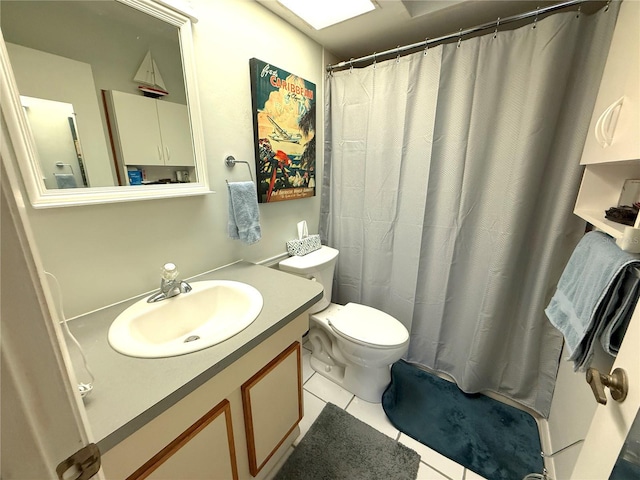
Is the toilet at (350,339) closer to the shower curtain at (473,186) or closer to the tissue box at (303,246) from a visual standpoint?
the tissue box at (303,246)

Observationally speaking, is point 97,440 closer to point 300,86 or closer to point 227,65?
point 227,65

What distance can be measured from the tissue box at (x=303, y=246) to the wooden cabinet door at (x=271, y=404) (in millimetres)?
685

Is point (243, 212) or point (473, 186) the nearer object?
point (243, 212)

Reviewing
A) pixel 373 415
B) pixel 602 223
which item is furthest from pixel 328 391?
pixel 602 223

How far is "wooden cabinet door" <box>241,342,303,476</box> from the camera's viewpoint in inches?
36.3

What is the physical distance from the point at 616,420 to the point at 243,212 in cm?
129

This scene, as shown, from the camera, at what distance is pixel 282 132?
4.86ft

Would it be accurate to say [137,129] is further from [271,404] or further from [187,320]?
[271,404]

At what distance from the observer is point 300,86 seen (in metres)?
1.53

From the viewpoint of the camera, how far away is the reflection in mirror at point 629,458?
0.53 metres

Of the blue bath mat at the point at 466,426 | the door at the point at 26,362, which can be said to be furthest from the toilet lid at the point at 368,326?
the door at the point at 26,362

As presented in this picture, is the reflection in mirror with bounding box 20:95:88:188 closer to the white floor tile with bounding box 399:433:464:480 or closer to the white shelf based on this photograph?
the white shelf

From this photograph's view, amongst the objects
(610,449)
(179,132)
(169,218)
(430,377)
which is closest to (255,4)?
(179,132)

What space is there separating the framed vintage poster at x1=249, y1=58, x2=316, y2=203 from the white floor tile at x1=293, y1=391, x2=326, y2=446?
1.19m
